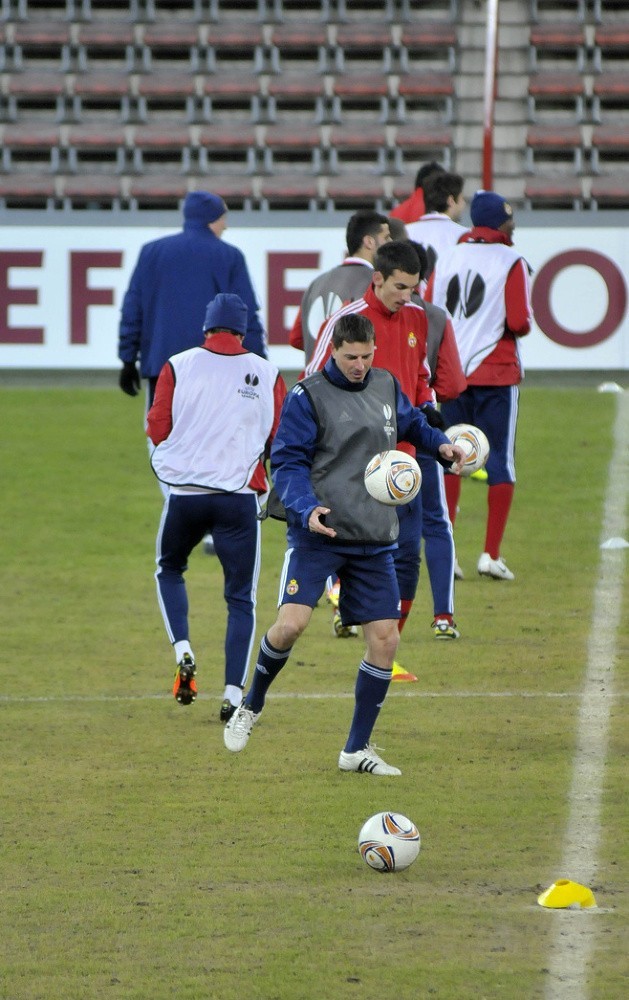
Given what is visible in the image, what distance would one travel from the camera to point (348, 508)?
630 cm

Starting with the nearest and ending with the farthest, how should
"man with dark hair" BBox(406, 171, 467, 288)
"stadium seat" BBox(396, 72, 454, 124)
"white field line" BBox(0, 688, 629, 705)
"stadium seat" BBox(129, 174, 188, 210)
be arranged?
"white field line" BBox(0, 688, 629, 705) → "man with dark hair" BBox(406, 171, 467, 288) → "stadium seat" BBox(129, 174, 188, 210) → "stadium seat" BBox(396, 72, 454, 124)

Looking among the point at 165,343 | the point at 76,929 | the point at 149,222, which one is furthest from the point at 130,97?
the point at 76,929

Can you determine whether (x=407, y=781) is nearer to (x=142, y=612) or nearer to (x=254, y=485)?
(x=254, y=485)

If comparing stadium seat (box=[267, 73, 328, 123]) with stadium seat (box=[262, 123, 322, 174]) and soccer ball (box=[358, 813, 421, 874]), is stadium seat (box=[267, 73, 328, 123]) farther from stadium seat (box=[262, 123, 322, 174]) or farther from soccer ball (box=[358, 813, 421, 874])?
soccer ball (box=[358, 813, 421, 874])

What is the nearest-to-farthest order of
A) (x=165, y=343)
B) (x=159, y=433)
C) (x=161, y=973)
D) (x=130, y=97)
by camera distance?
(x=161, y=973), (x=159, y=433), (x=165, y=343), (x=130, y=97)

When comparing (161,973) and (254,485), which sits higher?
(254,485)

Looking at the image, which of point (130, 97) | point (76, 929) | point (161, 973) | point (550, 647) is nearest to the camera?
point (161, 973)

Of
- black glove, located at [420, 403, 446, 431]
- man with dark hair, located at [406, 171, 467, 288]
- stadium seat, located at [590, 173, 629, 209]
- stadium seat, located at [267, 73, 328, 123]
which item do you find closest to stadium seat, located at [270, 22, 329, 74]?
stadium seat, located at [267, 73, 328, 123]

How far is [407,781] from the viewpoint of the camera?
630 cm

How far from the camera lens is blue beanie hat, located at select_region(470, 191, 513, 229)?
1030cm

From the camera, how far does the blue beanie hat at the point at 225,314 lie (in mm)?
7215

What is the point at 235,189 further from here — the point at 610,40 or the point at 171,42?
the point at 610,40

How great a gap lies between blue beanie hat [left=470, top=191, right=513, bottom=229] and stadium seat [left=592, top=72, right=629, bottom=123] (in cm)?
1285

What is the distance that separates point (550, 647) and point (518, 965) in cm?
426
